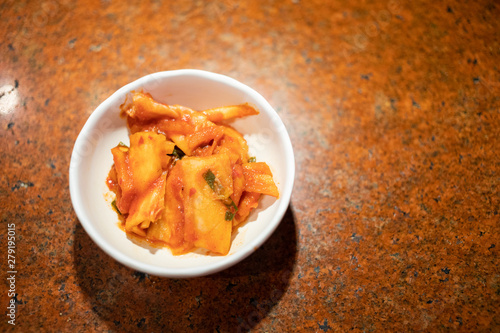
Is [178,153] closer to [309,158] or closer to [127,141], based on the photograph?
[127,141]

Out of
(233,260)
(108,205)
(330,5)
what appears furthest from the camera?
(330,5)

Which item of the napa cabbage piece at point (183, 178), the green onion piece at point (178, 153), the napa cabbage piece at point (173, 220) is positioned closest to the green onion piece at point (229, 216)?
the napa cabbage piece at point (183, 178)

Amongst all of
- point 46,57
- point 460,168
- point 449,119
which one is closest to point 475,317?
point 460,168

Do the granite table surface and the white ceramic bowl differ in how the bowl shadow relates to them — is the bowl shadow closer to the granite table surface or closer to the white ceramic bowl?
the granite table surface

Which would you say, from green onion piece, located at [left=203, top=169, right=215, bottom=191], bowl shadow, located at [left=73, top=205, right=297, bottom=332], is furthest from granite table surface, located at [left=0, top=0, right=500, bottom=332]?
green onion piece, located at [left=203, top=169, right=215, bottom=191]

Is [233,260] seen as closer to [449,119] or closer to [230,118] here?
[230,118]

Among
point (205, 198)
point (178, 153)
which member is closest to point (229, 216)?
point (205, 198)

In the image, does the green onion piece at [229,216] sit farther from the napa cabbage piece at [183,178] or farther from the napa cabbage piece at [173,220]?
the napa cabbage piece at [173,220]
